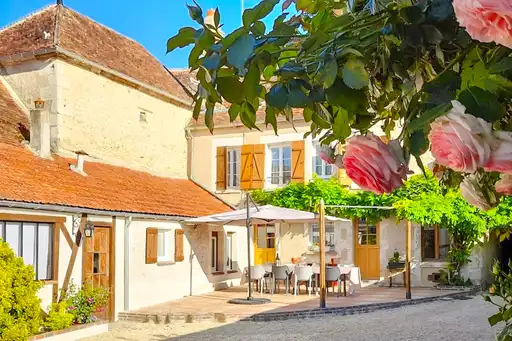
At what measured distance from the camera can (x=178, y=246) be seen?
51.2 ft

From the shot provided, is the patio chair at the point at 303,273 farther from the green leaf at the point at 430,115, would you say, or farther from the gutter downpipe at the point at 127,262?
the green leaf at the point at 430,115

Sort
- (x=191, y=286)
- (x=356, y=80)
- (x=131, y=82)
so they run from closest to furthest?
(x=356, y=80) → (x=191, y=286) → (x=131, y=82)

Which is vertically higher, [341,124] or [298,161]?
[298,161]

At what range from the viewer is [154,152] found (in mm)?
19094

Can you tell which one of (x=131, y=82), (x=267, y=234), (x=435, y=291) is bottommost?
(x=435, y=291)

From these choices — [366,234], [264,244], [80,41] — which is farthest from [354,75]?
[264,244]

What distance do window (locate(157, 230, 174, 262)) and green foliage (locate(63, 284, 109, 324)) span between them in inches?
138

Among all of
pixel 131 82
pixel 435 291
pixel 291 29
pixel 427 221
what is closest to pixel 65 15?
pixel 131 82

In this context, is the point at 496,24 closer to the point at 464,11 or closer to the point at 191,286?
the point at 464,11

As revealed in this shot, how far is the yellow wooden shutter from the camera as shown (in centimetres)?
2073

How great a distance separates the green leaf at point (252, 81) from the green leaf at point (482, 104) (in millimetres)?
383

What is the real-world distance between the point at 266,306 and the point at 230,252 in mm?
5000

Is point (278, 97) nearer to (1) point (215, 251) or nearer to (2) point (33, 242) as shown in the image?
(2) point (33, 242)

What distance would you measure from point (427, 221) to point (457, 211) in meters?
0.92
